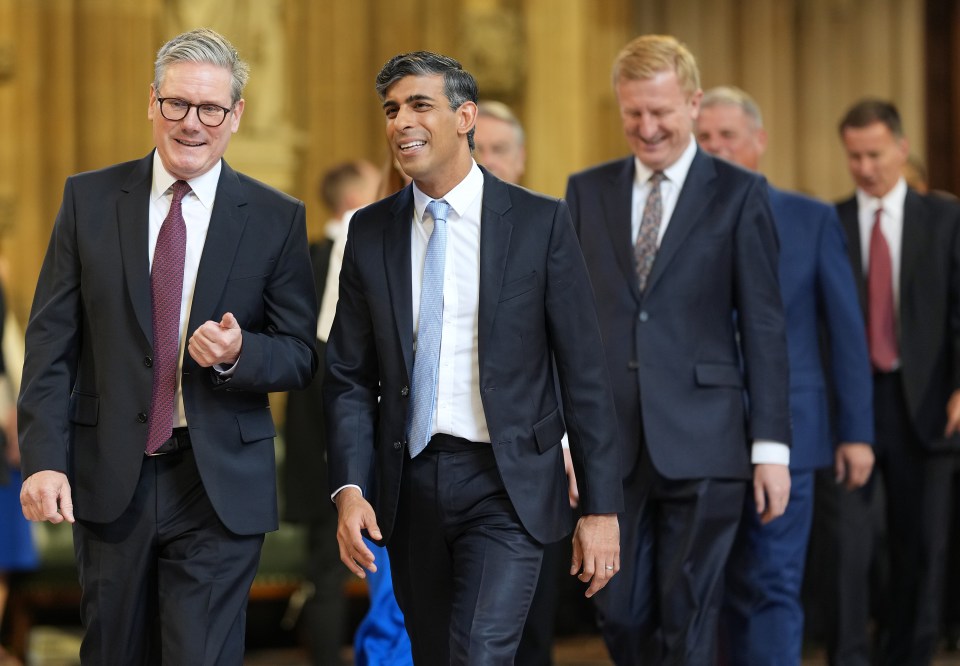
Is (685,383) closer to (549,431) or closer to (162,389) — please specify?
(549,431)

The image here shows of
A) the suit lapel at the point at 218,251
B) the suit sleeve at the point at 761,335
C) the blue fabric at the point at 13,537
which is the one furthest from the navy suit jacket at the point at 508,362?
the blue fabric at the point at 13,537

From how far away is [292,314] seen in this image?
3873 mm

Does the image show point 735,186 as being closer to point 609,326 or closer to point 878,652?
point 609,326

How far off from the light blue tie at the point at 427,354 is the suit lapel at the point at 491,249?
101 mm

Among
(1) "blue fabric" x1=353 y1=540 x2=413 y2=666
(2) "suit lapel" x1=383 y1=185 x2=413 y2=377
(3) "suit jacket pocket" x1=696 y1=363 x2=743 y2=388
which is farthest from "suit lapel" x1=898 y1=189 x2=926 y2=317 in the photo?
(2) "suit lapel" x1=383 y1=185 x2=413 y2=377

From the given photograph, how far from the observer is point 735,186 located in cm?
480

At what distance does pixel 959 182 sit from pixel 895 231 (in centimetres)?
510

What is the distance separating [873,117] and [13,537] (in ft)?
13.0

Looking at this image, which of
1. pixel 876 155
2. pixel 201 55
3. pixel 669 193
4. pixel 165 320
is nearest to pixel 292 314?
pixel 165 320

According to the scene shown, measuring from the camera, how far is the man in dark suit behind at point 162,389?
368 cm

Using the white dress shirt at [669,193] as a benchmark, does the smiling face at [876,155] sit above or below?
above

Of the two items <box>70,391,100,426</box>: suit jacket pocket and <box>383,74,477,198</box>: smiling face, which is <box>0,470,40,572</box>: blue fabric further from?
<box>383,74,477,198</box>: smiling face

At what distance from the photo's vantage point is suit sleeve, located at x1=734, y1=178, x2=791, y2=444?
4.70 m

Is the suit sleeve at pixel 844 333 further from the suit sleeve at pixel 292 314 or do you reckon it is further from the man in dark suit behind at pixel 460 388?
the suit sleeve at pixel 292 314
